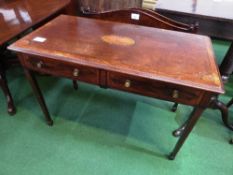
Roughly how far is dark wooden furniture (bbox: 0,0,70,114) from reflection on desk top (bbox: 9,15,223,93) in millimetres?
211

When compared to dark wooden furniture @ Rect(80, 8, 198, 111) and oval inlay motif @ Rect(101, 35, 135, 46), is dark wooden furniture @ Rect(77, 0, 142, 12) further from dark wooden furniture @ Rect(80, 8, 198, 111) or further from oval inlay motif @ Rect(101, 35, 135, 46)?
oval inlay motif @ Rect(101, 35, 135, 46)

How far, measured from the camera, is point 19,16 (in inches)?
57.7

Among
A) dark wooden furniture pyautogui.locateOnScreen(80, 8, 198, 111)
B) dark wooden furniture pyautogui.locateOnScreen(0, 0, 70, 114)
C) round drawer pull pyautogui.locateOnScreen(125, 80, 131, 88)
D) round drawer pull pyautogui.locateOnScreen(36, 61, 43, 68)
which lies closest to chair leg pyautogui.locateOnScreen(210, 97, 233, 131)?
dark wooden furniture pyautogui.locateOnScreen(80, 8, 198, 111)

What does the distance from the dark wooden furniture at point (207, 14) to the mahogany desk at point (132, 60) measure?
3.00 feet

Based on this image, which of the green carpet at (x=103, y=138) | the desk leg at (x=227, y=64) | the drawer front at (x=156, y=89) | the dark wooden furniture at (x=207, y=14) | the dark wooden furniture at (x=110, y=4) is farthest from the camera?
the dark wooden furniture at (x=110, y=4)

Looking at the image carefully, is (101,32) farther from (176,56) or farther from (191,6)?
(191,6)

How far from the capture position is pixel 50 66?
1.03 metres

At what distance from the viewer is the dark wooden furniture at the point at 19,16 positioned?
4.17ft

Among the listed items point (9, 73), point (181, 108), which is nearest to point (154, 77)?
point (181, 108)

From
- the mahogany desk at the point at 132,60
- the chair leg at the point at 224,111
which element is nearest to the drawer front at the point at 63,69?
the mahogany desk at the point at 132,60

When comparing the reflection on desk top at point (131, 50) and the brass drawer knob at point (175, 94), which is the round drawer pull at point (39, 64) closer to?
the reflection on desk top at point (131, 50)

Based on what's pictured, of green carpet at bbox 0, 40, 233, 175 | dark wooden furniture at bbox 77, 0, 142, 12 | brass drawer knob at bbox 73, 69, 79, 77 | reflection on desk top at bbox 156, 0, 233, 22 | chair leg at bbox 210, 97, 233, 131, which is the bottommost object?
green carpet at bbox 0, 40, 233, 175

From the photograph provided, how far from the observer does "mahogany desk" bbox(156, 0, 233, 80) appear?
74.0 inches

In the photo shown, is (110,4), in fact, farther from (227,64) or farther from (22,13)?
(227,64)
